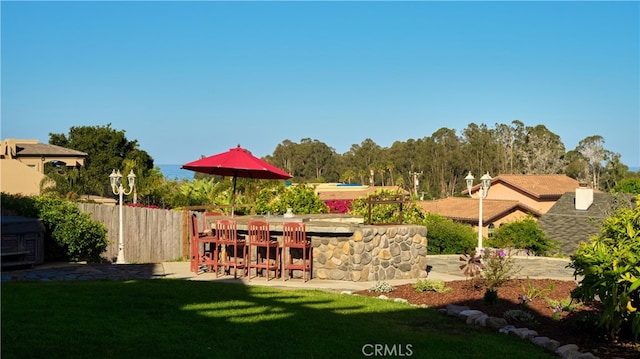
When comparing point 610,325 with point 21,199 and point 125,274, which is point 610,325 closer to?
point 125,274

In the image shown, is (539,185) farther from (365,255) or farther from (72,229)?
(72,229)

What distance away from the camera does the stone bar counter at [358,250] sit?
1306 centimetres

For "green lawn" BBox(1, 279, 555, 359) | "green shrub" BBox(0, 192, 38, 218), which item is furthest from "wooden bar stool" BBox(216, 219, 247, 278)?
"green shrub" BBox(0, 192, 38, 218)

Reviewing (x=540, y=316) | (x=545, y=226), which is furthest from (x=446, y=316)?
(x=545, y=226)

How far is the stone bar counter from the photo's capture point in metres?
13.1

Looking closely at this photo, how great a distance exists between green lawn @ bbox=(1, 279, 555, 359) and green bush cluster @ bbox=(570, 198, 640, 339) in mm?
890

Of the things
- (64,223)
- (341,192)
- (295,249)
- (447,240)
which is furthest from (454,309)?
(341,192)

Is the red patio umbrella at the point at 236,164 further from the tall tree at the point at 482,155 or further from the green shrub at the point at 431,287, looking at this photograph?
the tall tree at the point at 482,155

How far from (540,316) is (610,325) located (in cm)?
146

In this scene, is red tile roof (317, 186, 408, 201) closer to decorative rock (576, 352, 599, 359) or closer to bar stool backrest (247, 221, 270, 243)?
bar stool backrest (247, 221, 270, 243)

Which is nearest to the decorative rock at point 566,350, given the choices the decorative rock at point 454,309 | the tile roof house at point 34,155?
the decorative rock at point 454,309

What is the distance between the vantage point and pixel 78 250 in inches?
599

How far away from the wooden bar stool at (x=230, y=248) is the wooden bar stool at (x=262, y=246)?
0.24 meters

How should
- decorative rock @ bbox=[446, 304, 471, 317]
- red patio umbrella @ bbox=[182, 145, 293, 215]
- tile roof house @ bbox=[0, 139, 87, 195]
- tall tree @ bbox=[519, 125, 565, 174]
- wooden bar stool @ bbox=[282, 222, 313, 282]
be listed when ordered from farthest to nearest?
tall tree @ bbox=[519, 125, 565, 174]
tile roof house @ bbox=[0, 139, 87, 195]
red patio umbrella @ bbox=[182, 145, 293, 215]
wooden bar stool @ bbox=[282, 222, 313, 282]
decorative rock @ bbox=[446, 304, 471, 317]
